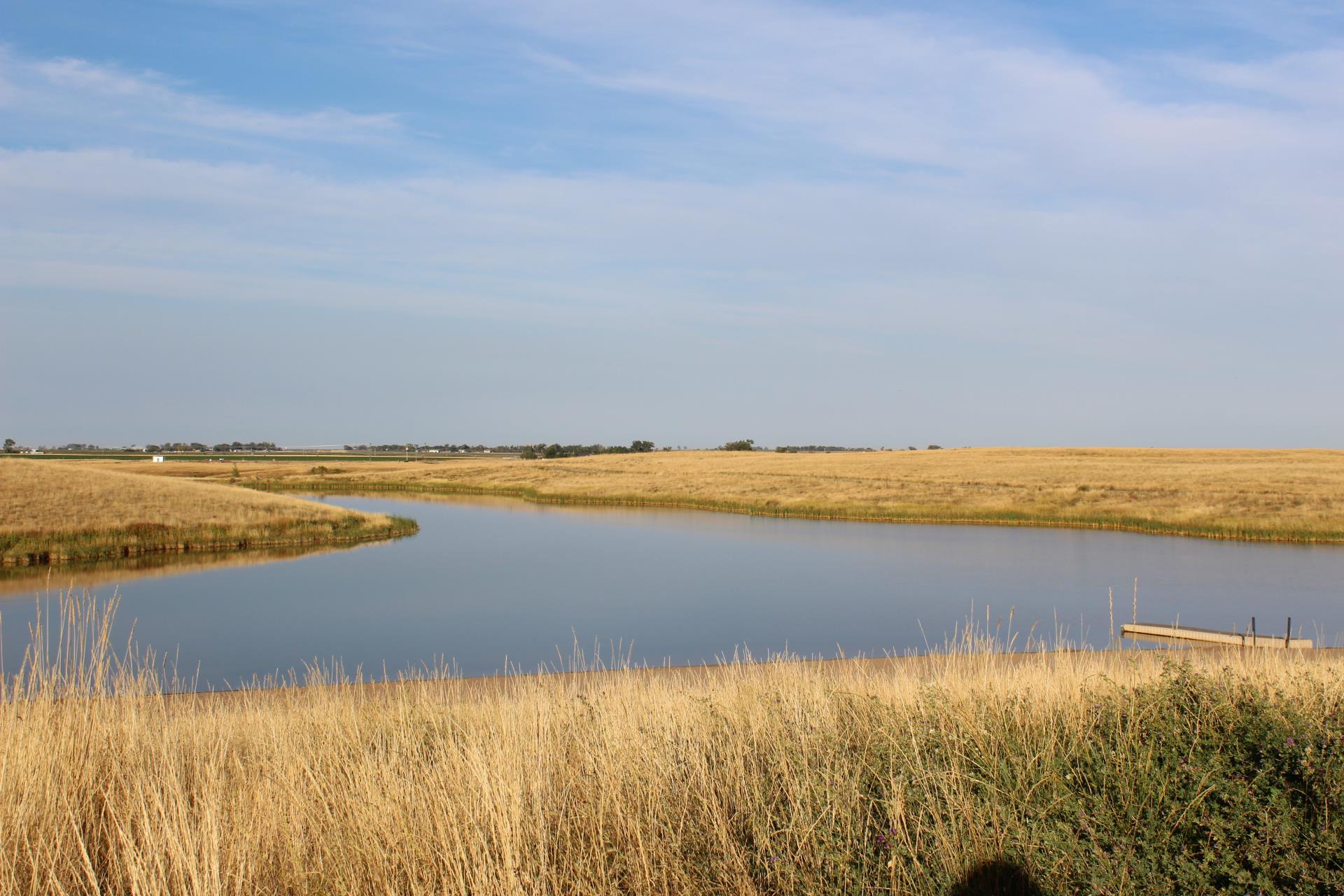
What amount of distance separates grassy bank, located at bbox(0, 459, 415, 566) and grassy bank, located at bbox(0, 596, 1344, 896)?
2405cm

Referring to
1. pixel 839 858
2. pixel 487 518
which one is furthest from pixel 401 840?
pixel 487 518

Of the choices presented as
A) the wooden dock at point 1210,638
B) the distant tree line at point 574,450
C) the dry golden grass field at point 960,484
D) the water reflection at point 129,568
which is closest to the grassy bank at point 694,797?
the wooden dock at point 1210,638

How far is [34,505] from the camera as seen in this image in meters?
28.9

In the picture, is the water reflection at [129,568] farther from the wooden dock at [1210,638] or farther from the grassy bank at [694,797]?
the wooden dock at [1210,638]

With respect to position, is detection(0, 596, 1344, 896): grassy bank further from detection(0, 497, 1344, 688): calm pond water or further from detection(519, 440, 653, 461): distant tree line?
detection(519, 440, 653, 461): distant tree line

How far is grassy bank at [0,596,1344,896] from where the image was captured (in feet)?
12.8

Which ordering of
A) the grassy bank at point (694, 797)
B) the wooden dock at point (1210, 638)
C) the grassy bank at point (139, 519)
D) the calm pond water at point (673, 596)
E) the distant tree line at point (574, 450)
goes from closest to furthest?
1. the grassy bank at point (694, 797)
2. the wooden dock at point (1210, 638)
3. the calm pond water at point (673, 596)
4. the grassy bank at point (139, 519)
5. the distant tree line at point (574, 450)

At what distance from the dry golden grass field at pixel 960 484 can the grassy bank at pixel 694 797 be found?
3188 cm

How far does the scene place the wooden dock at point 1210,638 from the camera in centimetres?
1179

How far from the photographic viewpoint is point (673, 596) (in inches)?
818

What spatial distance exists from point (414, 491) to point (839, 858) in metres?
60.3


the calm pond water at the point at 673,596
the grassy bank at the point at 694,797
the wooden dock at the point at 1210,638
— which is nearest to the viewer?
the grassy bank at the point at 694,797

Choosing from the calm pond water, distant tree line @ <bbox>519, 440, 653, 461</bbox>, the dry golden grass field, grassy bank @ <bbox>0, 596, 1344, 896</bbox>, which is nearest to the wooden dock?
the calm pond water

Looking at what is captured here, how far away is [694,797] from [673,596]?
52.9ft
